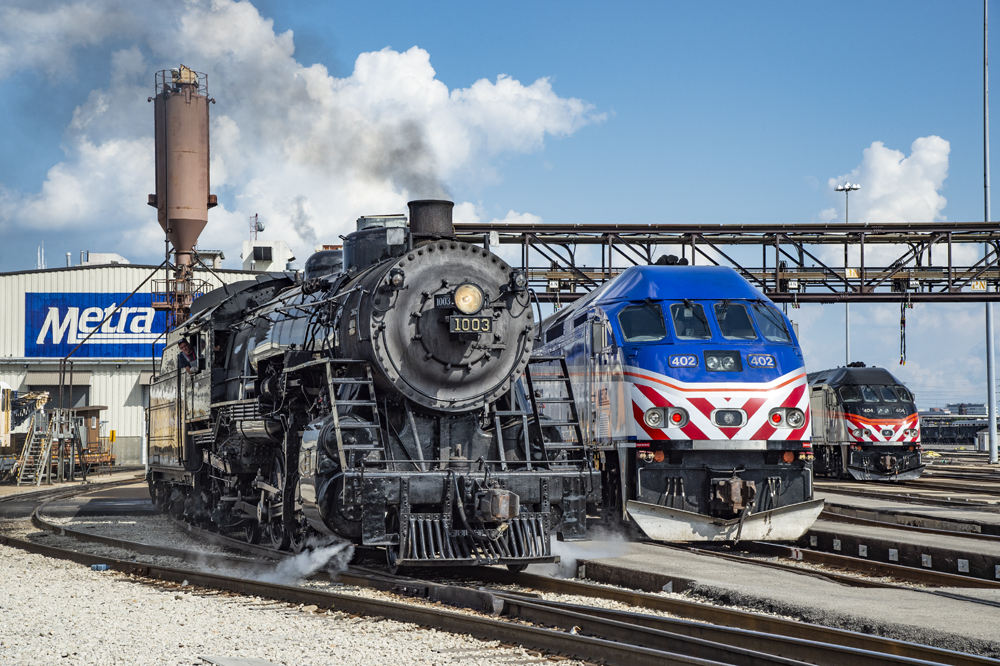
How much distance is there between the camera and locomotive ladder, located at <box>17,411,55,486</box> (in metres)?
32.2

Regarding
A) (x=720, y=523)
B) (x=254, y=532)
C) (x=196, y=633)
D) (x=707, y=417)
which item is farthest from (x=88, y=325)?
(x=196, y=633)

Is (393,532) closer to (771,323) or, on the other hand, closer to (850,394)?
(771,323)

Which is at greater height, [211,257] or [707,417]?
[211,257]

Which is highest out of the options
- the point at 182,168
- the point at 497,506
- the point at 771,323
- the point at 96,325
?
the point at 182,168

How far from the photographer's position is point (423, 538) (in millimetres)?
8961

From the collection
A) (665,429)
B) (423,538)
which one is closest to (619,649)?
(423,538)

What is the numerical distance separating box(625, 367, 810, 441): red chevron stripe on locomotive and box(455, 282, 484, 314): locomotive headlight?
3.13 m

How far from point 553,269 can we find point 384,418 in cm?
1510

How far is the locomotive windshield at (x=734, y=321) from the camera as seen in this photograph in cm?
1259

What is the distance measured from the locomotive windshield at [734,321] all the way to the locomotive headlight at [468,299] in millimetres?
3938

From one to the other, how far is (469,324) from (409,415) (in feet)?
3.58

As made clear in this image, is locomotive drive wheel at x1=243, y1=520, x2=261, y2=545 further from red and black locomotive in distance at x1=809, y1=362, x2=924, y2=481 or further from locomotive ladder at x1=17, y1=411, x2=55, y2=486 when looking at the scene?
locomotive ladder at x1=17, y1=411, x2=55, y2=486

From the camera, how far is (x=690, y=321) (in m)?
12.7

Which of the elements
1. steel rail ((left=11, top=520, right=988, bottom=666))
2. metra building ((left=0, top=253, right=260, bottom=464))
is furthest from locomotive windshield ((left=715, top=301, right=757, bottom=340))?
metra building ((left=0, top=253, right=260, bottom=464))
